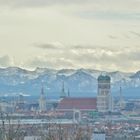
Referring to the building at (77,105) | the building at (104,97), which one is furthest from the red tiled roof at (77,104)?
the building at (104,97)

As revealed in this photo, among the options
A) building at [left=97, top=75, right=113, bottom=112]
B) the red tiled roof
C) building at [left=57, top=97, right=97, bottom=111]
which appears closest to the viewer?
building at [left=57, top=97, right=97, bottom=111]

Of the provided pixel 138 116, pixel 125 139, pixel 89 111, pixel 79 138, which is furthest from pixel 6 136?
pixel 89 111

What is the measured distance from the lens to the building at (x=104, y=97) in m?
153

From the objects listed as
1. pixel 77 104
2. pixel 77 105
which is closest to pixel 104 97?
pixel 77 104

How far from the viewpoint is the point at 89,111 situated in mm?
146875

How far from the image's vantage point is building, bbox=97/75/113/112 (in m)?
153

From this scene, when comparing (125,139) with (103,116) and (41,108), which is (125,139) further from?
(41,108)

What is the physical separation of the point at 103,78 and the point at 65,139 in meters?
150

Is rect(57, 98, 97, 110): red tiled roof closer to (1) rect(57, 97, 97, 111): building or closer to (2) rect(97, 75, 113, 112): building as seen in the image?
(1) rect(57, 97, 97, 111): building

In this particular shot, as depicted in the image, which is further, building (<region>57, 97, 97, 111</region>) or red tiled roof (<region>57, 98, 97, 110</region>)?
red tiled roof (<region>57, 98, 97, 110</region>)

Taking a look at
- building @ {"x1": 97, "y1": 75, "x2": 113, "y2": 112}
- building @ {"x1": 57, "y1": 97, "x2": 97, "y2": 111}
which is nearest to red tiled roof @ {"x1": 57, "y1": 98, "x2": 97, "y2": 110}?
building @ {"x1": 57, "y1": 97, "x2": 97, "y2": 111}

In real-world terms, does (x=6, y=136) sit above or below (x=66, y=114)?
above

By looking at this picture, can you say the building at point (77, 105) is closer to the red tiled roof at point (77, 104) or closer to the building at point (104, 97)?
the red tiled roof at point (77, 104)

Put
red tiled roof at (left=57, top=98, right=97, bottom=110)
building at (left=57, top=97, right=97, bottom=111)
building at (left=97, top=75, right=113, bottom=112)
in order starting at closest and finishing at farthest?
building at (left=57, top=97, right=97, bottom=111) → red tiled roof at (left=57, top=98, right=97, bottom=110) → building at (left=97, top=75, right=113, bottom=112)
